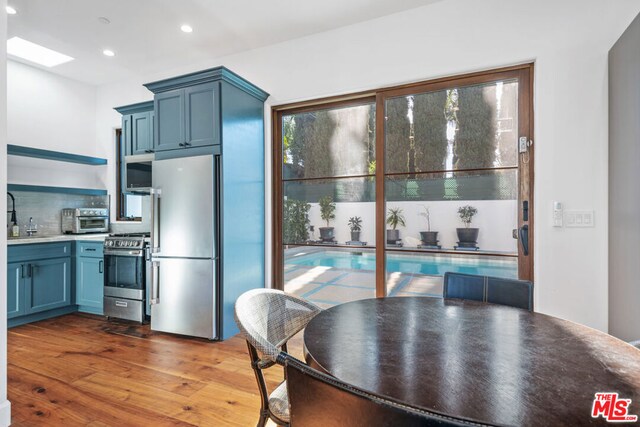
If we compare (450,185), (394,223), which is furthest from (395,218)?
(450,185)

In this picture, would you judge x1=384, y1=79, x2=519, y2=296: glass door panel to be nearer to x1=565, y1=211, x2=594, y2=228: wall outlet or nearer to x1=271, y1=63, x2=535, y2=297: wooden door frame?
x1=271, y1=63, x2=535, y2=297: wooden door frame

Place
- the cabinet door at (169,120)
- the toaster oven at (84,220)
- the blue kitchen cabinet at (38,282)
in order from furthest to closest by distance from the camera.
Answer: the toaster oven at (84,220), the blue kitchen cabinet at (38,282), the cabinet door at (169,120)

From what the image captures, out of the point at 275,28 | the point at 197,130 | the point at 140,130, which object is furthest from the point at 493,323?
the point at 140,130

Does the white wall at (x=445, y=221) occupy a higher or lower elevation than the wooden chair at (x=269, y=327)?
higher

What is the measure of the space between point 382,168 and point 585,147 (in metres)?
1.48

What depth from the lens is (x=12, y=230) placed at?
370 centimetres

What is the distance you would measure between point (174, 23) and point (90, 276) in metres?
2.87

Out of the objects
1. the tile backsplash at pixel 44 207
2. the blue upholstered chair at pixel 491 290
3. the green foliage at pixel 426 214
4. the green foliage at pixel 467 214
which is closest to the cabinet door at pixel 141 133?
the tile backsplash at pixel 44 207

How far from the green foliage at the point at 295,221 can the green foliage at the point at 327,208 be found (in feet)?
0.51

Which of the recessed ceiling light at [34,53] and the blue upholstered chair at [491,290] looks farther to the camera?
the recessed ceiling light at [34,53]

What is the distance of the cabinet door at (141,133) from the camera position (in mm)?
3840

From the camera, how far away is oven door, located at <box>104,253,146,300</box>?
11.2 feet

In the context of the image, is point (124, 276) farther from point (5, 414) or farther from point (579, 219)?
point (579, 219)

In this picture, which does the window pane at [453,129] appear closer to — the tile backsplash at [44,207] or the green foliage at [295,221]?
the green foliage at [295,221]
